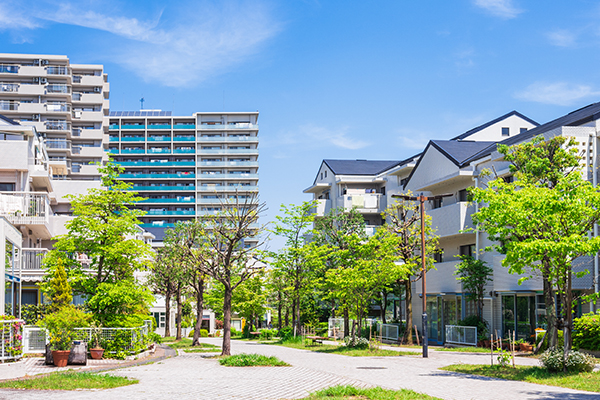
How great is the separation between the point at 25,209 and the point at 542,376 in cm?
2576

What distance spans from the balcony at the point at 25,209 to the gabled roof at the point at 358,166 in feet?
114

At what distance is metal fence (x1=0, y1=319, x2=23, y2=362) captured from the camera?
64.2 ft

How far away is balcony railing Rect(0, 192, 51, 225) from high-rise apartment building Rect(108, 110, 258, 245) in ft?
262

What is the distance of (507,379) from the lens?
1758cm

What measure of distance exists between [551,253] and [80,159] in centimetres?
7791

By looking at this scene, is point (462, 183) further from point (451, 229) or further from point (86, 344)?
point (86, 344)

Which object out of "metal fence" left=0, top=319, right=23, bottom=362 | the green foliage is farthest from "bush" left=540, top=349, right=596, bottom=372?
"metal fence" left=0, top=319, right=23, bottom=362

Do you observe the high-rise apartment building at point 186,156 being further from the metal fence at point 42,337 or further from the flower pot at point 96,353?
the flower pot at point 96,353

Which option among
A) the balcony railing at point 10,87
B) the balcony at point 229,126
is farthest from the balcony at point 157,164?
the balcony railing at point 10,87

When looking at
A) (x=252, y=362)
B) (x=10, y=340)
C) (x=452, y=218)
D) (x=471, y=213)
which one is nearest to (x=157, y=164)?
(x=452, y=218)

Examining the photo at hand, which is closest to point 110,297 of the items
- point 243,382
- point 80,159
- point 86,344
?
point 86,344

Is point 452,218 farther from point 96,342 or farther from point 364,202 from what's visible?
point 96,342

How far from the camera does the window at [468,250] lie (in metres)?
38.8

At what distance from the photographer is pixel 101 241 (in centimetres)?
Result: 2491
